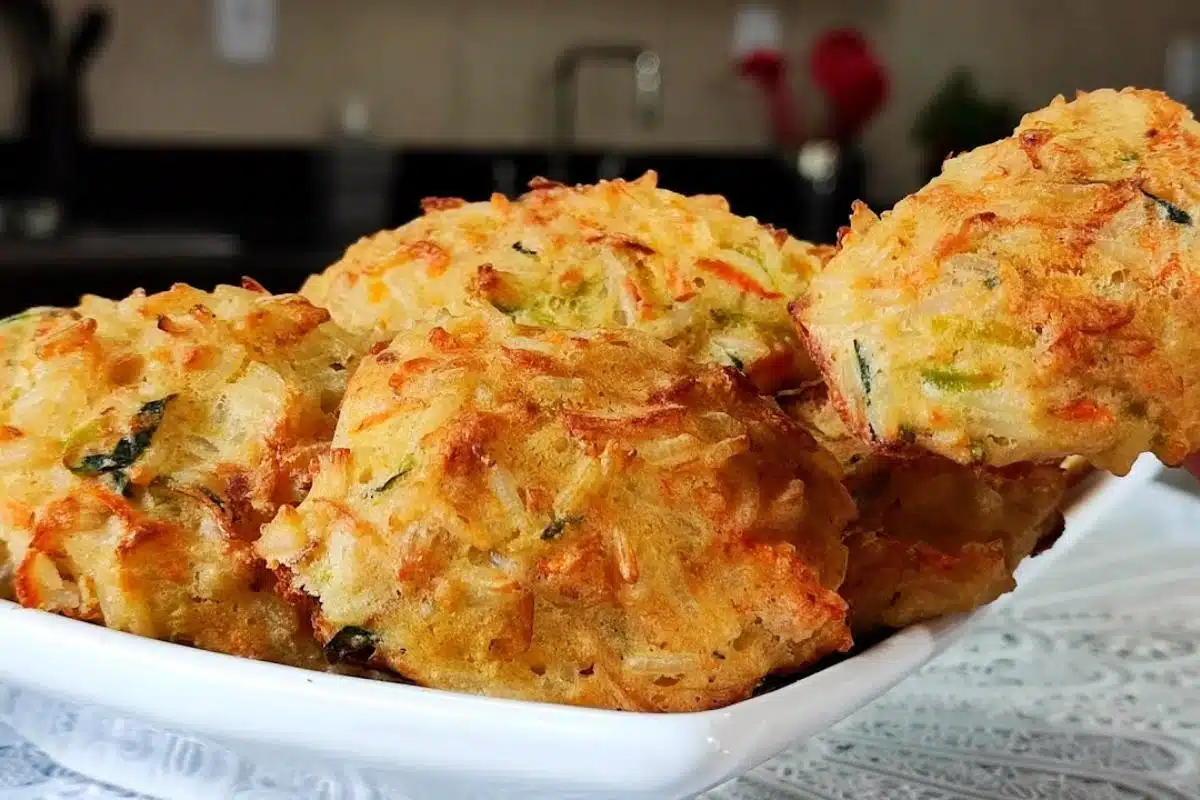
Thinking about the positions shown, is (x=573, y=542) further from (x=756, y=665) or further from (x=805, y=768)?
(x=805, y=768)

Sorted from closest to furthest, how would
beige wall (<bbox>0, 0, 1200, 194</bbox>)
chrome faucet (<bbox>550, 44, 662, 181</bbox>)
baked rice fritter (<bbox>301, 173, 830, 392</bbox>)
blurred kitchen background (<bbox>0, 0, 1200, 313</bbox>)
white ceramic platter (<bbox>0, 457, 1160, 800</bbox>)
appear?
white ceramic platter (<bbox>0, 457, 1160, 800</bbox>)
baked rice fritter (<bbox>301, 173, 830, 392</bbox>)
blurred kitchen background (<bbox>0, 0, 1200, 313</bbox>)
beige wall (<bbox>0, 0, 1200, 194</bbox>)
chrome faucet (<bbox>550, 44, 662, 181</bbox>)

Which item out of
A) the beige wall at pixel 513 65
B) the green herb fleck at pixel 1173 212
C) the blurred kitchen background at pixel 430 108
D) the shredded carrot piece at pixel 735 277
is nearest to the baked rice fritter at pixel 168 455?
the shredded carrot piece at pixel 735 277

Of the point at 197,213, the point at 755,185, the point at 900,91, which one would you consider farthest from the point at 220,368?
the point at 900,91

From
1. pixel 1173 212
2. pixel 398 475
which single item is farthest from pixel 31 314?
pixel 1173 212

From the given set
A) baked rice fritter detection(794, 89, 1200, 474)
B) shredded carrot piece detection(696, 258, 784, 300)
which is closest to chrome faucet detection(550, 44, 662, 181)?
shredded carrot piece detection(696, 258, 784, 300)

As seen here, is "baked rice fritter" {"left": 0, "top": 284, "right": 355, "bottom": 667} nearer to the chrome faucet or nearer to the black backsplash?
the black backsplash

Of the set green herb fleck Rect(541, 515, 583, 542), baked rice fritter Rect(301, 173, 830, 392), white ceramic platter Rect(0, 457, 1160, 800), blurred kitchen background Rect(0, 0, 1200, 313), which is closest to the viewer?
white ceramic platter Rect(0, 457, 1160, 800)

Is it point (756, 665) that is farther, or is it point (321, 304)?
point (321, 304)
